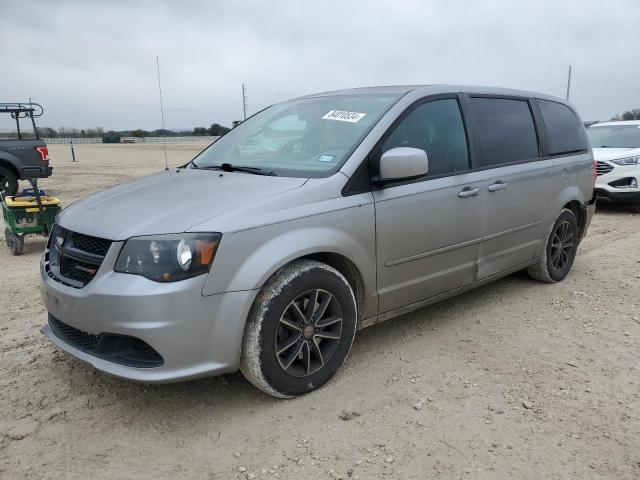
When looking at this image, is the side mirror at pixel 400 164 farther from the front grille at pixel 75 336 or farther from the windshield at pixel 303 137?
the front grille at pixel 75 336

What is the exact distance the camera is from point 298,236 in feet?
9.68

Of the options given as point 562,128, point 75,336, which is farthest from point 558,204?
point 75,336

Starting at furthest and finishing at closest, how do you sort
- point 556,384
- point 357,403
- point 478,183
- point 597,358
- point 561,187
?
point 561,187 → point 478,183 → point 597,358 → point 556,384 → point 357,403

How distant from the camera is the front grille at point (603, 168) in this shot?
31.3 feet

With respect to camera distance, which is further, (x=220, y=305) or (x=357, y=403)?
(x=357, y=403)

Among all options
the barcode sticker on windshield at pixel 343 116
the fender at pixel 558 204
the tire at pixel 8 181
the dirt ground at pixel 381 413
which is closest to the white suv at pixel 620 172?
the fender at pixel 558 204

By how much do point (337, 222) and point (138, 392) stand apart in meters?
1.52

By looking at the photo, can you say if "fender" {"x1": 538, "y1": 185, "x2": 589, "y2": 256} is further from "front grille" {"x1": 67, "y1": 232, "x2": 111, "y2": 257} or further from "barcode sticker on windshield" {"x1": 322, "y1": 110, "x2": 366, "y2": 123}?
"front grille" {"x1": 67, "y1": 232, "x2": 111, "y2": 257}

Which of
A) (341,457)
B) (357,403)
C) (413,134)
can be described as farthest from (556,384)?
(413,134)

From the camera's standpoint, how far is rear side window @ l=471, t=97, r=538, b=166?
13.7 feet

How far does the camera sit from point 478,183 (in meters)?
4.01

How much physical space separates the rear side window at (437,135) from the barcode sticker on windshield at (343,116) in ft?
0.88

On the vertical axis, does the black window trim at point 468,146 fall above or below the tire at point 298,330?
above

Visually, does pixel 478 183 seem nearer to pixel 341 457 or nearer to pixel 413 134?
pixel 413 134
